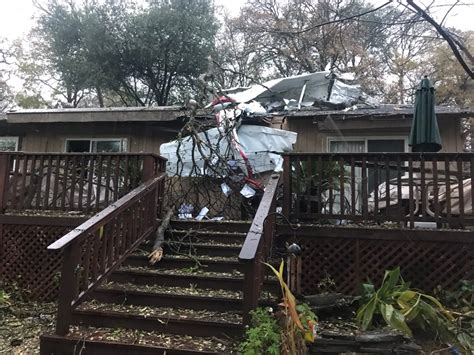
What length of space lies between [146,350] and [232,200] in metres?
3.96

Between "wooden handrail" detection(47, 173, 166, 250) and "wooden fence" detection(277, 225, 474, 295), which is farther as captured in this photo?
"wooden fence" detection(277, 225, 474, 295)

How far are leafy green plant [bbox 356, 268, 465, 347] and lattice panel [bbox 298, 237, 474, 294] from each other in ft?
2.00

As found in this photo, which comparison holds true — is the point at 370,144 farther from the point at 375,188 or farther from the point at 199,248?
the point at 199,248

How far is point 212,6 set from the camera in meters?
18.2

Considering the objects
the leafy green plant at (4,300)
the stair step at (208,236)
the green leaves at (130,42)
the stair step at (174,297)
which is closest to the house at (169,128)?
the stair step at (208,236)

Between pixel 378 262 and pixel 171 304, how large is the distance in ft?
8.29

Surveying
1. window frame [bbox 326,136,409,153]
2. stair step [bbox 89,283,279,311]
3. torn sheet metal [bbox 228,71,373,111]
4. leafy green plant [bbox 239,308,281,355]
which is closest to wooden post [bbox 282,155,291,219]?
stair step [bbox 89,283,279,311]

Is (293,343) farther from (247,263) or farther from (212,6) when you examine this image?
(212,6)

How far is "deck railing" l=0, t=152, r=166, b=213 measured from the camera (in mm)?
5742

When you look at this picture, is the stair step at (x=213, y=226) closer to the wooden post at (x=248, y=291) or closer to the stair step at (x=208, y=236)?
the stair step at (x=208, y=236)

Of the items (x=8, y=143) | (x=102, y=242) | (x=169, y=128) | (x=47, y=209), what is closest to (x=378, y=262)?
(x=102, y=242)

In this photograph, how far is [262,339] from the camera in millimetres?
3443

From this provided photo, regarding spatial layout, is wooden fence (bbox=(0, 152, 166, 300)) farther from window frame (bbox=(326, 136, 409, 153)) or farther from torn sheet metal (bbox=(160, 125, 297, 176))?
window frame (bbox=(326, 136, 409, 153))

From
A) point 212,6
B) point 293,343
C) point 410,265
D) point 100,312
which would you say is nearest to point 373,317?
point 410,265
